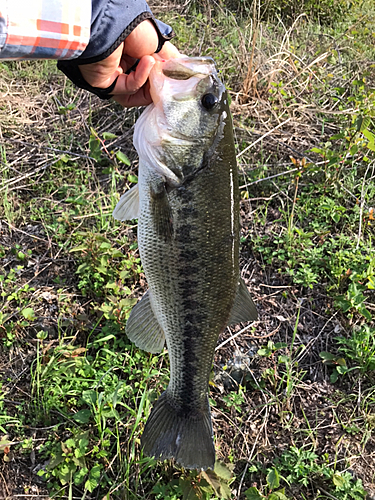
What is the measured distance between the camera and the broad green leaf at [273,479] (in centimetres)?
240

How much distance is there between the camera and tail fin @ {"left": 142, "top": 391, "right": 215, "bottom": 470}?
1.92 m

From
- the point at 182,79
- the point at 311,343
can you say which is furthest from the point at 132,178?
the point at 311,343

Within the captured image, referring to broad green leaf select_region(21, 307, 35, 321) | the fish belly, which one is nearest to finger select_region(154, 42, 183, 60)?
the fish belly

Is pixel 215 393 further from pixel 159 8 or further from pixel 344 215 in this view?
pixel 159 8

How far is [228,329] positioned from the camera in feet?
10.6

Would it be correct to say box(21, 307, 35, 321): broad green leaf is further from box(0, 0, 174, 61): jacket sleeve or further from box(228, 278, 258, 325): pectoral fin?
box(0, 0, 174, 61): jacket sleeve

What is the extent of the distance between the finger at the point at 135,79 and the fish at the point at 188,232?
100 millimetres

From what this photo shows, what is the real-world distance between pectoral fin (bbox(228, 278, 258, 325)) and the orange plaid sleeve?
1366mm

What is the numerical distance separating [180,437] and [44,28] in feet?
6.55

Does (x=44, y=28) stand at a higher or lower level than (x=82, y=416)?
higher

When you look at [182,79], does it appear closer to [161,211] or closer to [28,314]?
[161,211]

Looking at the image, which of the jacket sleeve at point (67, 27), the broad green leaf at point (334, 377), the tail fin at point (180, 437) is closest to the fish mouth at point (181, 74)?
the jacket sleeve at point (67, 27)

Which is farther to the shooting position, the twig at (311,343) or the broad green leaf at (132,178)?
the broad green leaf at (132,178)

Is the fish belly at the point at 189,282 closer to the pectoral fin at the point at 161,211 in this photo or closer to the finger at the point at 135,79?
the pectoral fin at the point at 161,211
